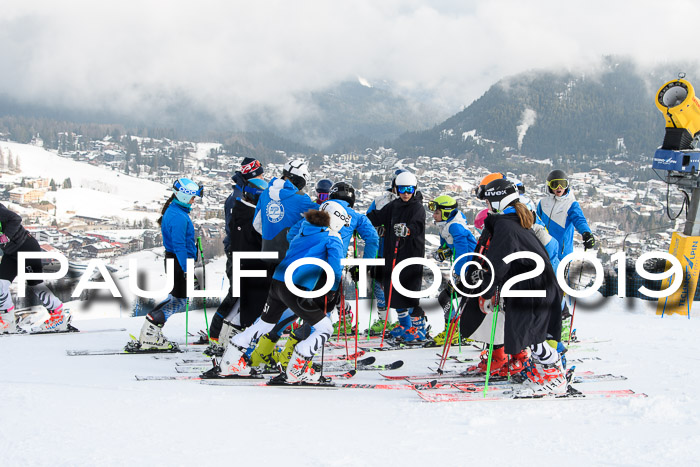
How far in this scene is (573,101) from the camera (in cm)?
15525

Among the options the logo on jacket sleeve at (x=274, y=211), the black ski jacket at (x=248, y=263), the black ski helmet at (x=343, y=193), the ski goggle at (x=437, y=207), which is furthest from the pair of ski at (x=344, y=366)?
the ski goggle at (x=437, y=207)

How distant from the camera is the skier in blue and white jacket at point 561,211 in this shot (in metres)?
7.09

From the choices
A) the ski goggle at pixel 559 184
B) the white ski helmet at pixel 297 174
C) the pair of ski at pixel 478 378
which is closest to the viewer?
the pair of ski at pixel 478 378

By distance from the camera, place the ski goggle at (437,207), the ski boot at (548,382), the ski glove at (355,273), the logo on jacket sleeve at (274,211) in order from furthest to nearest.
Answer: the ski goggle at (437,207)
the ski glove at (355,273)
the logo on jacket sleeve at (274,211)
the ski boot at (548,382)

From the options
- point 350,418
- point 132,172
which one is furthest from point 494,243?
point 132,172

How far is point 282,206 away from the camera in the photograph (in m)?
5.92

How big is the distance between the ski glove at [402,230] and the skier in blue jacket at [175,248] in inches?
86.9

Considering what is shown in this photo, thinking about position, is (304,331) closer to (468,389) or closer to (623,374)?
(468,389)

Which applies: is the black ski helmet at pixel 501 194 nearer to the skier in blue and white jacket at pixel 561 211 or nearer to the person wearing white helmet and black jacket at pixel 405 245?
the person wearing white helmet and black jacket at pixel 405 245

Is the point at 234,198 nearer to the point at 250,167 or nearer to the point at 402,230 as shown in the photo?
the point at 250,167

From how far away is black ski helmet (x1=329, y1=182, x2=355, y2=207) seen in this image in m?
6.43

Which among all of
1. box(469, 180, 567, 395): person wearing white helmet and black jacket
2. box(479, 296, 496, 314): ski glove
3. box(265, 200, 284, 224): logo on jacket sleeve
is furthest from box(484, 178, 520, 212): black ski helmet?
box(265, 200, 284, 224): logo on jacket sleeve

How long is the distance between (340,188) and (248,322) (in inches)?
65.9

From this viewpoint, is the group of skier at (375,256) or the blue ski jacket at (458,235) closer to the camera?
the group of skier at (375,256)
